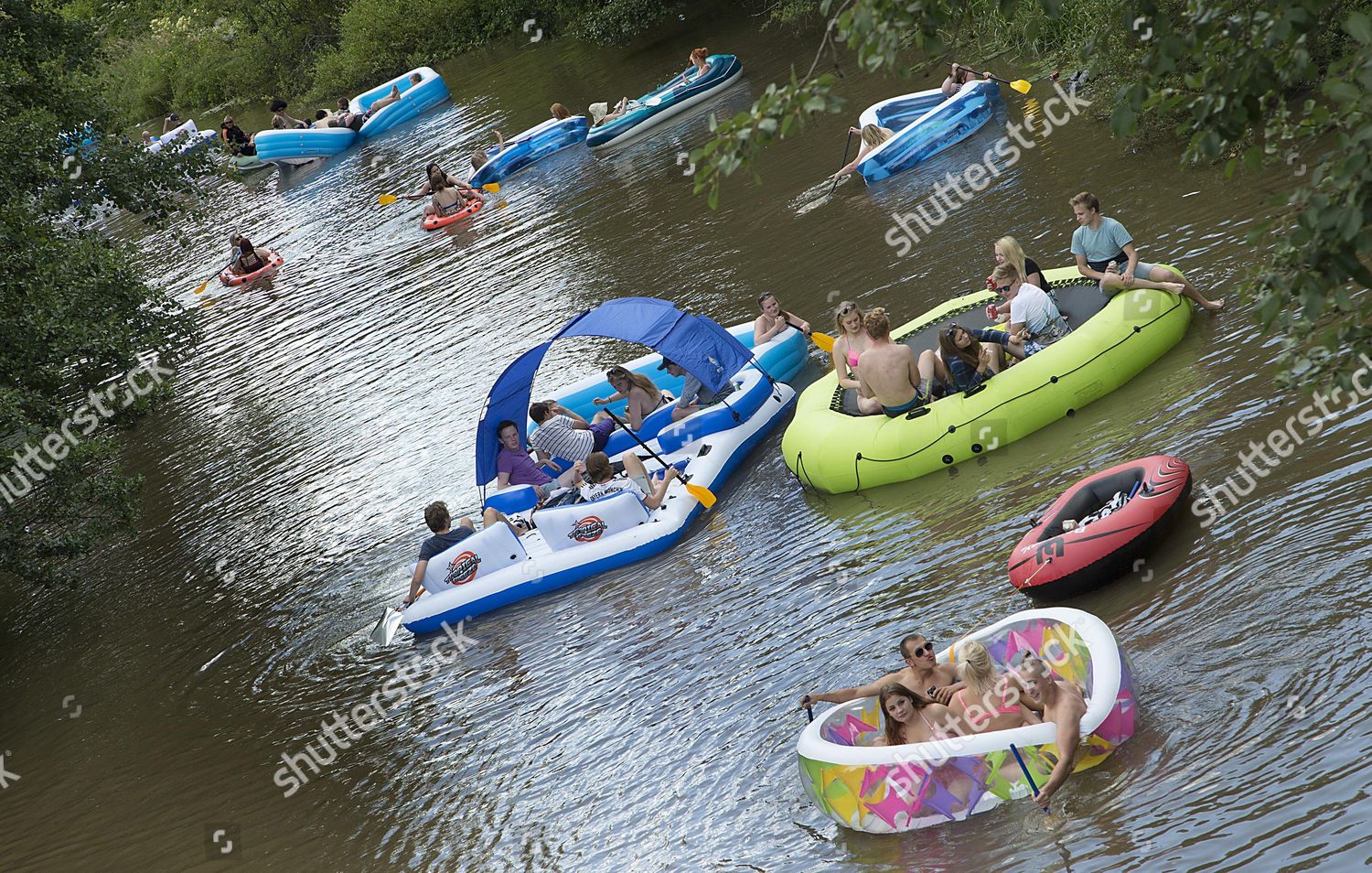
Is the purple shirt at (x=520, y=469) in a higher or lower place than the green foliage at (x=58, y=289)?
lower

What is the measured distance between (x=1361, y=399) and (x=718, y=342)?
18.7 feet

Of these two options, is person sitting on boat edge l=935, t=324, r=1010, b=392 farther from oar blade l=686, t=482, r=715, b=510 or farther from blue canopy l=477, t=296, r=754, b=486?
blue canopy l=477, t=296, r=754, b=486

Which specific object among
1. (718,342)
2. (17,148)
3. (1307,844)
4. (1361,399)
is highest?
(17,148)

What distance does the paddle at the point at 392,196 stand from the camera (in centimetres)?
2319

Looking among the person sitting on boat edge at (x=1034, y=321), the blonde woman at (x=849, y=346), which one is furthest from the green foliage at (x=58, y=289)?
the person sitting on boat edge at (x=1034, y=321)

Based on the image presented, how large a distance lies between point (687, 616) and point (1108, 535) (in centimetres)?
348

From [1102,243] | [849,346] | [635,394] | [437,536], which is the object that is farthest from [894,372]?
[437,536]

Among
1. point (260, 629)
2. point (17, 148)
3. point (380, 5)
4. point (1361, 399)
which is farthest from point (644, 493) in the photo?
point (380, 5)

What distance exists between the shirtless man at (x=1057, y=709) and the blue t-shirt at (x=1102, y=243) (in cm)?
523

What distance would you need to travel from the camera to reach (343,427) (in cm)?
1630

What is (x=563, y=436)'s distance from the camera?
12391mm

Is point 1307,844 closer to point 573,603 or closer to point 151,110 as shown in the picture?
point 573,603

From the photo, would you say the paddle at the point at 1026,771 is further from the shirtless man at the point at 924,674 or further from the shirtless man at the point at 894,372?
Result: the shirtless man at the point at 894,372

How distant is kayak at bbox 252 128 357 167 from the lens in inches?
1180
